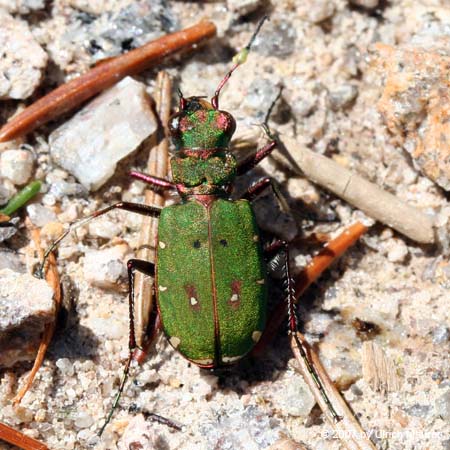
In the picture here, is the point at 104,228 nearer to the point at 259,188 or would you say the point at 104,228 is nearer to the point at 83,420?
the point at 259,188

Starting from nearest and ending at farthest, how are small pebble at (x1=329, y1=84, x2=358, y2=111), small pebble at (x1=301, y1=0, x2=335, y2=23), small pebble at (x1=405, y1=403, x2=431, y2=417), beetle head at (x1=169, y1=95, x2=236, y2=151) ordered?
1. small pebble at (x1=405, y1=403, x2=431, y2=417)
2. beetle head at (x1=169, y1=95, x2=236, y2=151)
3. small pebble at (x1=329, y1=84, x2=358, y2=111)
4. small pebble at (x1=301, y1=0, x2=335, y2=23)

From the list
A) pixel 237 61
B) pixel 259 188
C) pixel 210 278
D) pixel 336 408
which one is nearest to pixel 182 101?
pixel 237 61

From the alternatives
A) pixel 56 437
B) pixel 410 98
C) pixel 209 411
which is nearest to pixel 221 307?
pixel 209 411

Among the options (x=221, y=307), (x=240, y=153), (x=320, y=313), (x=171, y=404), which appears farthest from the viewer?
(x=240, y=153)

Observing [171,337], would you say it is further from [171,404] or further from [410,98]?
[410,98]

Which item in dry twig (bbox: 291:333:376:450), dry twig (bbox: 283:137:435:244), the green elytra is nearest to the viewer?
the green elytra

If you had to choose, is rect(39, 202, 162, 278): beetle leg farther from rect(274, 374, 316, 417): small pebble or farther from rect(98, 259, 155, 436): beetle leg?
rect(274, 374, 316, 417): small pebble

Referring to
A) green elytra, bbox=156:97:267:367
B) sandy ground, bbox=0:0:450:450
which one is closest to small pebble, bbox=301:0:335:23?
sandy ground, bbox=0:0:450:450

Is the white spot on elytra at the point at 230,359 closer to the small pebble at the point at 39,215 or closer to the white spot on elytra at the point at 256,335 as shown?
the white spot on elytra at the point at 256,335
